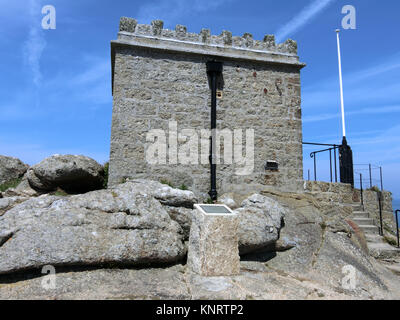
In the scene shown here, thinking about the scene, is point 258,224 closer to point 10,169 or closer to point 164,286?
point 164,286

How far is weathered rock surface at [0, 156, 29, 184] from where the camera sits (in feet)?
23.2

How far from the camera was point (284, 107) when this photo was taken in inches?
295

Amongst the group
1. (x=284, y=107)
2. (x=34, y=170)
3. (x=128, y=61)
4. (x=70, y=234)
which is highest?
(x=128, y=61)

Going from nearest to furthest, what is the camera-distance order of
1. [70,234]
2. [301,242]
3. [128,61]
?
[70,234]
[301,242]
[128,61]

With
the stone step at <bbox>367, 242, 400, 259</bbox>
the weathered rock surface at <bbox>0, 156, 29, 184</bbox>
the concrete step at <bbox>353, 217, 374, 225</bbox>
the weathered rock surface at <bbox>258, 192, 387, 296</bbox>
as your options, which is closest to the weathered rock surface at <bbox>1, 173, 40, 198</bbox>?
the weathered rock surface at <bbox>0, 156, 29, 184</bbox>

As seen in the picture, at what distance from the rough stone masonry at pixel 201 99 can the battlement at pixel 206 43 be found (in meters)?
0.02

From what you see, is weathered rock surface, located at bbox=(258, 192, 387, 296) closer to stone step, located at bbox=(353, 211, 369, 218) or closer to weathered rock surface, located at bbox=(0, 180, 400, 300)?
weathered rock surface, located at bbox=(0, 180, 400, 300)

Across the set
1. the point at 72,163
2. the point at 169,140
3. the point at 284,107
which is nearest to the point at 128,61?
the point at 169,140

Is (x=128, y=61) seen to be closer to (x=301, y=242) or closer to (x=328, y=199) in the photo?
(x=301, y=242)

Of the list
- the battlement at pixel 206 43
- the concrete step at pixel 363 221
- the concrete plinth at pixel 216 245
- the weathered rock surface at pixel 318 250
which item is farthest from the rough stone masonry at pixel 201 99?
the concrete plinth at pixel 216 245

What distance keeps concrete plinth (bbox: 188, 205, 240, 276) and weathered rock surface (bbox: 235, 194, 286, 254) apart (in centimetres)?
79

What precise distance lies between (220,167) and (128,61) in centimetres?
313

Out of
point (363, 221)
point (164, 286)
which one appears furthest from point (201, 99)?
point (363, 221)

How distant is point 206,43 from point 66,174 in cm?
Answer: 430
